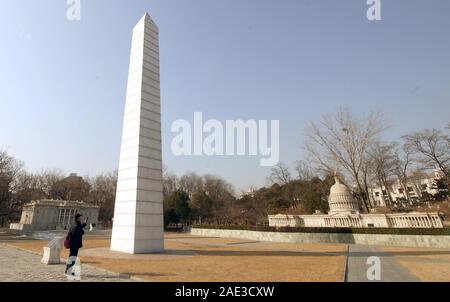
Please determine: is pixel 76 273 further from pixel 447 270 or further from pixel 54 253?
pixel 447 270

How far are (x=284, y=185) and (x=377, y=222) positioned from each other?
24987mm

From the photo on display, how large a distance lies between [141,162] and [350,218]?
23602mm

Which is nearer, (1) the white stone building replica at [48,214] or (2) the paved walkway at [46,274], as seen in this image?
(2) the paved walkway at [46,274]

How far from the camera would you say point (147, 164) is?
14594 mm

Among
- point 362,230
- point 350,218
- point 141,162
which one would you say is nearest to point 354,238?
point 362,230

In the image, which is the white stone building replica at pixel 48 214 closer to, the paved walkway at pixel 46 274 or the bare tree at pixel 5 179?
the bare tree at pixel 5 179

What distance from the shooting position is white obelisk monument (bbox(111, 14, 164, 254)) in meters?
13.7

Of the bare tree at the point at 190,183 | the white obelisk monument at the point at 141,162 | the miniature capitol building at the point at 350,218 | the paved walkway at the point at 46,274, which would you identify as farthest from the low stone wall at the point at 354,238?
the bare tree at the point at 190,183

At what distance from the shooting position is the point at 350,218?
28.5 m

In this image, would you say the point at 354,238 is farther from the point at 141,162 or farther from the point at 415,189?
the point at 415,189

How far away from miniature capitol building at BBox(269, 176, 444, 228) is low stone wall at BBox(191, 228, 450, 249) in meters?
2.79

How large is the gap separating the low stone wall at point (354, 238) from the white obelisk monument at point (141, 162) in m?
15.5

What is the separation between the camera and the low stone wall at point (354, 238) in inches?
777
